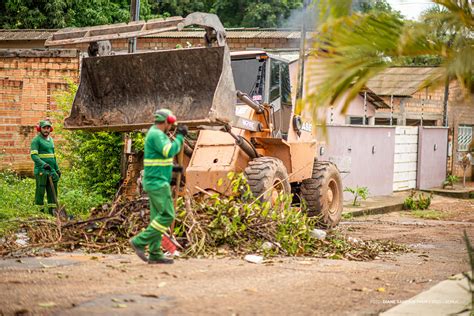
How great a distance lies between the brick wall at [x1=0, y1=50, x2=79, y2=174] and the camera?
806 inches

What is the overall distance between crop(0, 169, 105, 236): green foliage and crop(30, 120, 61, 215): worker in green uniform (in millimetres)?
228

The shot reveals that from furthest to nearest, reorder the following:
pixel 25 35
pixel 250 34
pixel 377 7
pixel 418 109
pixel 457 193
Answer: pixel 418 109, pixel 250 34, pixel 25 35, pixel 457 193, pixel 377 7

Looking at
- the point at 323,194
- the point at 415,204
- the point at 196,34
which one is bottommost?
the point at 415,204

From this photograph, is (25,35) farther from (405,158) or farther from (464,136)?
(464,136)

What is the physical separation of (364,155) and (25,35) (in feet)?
36.2

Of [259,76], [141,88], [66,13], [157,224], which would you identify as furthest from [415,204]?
[66,13]

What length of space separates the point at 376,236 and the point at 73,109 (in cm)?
535

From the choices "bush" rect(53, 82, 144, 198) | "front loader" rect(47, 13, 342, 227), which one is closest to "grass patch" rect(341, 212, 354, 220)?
"front loader" rect(47, 13, 342, 227)

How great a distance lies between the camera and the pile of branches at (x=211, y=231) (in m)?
10.7

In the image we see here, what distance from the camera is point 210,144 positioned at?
13367 mm

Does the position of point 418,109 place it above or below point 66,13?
below

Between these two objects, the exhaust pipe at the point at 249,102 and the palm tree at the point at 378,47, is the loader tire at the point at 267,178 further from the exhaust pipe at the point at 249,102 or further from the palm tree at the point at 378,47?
the palm tree at the point at 378,47

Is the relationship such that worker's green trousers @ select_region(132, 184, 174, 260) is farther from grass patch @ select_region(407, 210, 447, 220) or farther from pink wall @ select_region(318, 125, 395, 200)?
grass patch @ select_region(407, 210, 447, 220)

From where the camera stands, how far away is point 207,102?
12.3 metres
